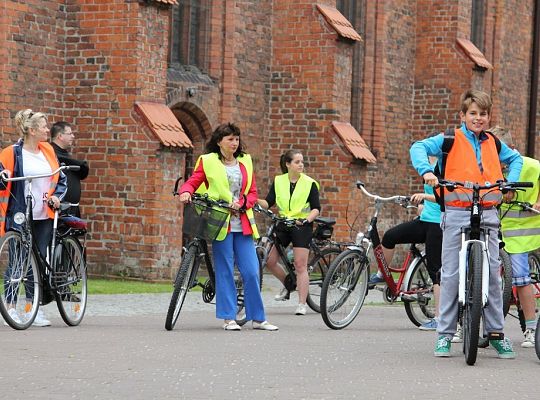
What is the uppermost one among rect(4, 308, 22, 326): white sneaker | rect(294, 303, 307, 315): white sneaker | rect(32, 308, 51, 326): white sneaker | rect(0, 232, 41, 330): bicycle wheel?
rect(0, 232, 41, 330): bicycle wheel

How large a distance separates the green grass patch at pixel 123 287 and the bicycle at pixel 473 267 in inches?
303

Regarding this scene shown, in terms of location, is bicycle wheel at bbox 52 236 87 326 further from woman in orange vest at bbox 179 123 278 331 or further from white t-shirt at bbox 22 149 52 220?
woman in orange vest at bbox 179 123 278 331

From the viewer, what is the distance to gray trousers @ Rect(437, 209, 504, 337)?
9.55 metres

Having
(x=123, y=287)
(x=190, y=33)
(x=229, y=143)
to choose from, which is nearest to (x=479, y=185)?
(x=229, y=143)

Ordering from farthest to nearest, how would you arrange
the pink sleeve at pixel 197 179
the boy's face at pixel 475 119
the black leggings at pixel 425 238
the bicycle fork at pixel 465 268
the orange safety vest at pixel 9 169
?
the black leggings at pixel 425 238, the pink sleeve at pixel 197 179, the orange safety vest at pixel 9 169, the boy's face at pixel 475 119, the bicycle fork at pixel 465 268

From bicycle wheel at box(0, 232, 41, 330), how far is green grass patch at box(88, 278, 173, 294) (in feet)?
16.1

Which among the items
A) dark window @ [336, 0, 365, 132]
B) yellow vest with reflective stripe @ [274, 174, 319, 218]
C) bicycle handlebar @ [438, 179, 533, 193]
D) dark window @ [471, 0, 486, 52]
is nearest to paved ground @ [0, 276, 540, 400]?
bicycle handlebar @ [438, 179, 533, 193]

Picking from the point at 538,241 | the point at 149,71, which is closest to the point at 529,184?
the point at 538,241

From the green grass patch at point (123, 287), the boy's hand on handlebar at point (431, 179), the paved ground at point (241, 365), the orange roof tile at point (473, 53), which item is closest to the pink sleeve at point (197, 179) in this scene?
the paved ground at point (241, 365)

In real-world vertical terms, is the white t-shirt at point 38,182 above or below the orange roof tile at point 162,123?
below

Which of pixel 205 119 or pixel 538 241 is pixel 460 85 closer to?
pixel 205 119

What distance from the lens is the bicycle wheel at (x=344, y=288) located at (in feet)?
39.4

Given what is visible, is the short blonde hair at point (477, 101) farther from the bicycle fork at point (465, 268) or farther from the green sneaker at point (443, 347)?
the green sneaker at point (443, 347)

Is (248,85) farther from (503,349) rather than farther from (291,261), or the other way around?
(503,349)
